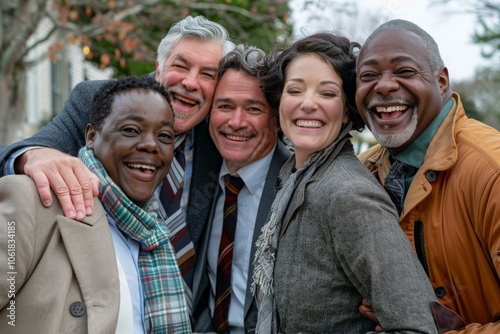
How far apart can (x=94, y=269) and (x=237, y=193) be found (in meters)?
1.51

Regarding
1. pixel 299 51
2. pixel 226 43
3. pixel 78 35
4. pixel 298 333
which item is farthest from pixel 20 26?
pixel 298 333

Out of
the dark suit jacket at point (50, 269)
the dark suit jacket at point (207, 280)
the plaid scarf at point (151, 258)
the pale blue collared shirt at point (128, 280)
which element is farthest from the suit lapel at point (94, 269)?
the dark suit jacket at point (207, 280)

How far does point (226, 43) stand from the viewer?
4.25 metres

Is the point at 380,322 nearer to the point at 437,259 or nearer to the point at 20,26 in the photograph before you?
the point at 437,259

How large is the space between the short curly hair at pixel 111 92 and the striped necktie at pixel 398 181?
1.17 meters

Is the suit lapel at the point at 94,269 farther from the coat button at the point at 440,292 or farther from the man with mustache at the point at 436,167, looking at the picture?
the coat button at the point at 440,292

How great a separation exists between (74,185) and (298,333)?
1164mm

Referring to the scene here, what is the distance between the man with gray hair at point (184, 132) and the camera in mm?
3696

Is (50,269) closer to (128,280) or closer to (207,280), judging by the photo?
(128,280)

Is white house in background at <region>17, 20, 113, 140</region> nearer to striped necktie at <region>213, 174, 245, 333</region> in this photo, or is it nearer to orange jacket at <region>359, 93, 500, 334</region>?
striped necktie at <region>213, 174, 245, 333</region>

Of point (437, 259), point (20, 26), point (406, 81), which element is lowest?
point (437, 259)

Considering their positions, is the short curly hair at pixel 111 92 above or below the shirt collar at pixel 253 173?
above

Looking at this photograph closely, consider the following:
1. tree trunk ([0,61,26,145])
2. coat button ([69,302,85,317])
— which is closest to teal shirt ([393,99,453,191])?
coat button ([69,302,85,317])

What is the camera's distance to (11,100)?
12523mm
